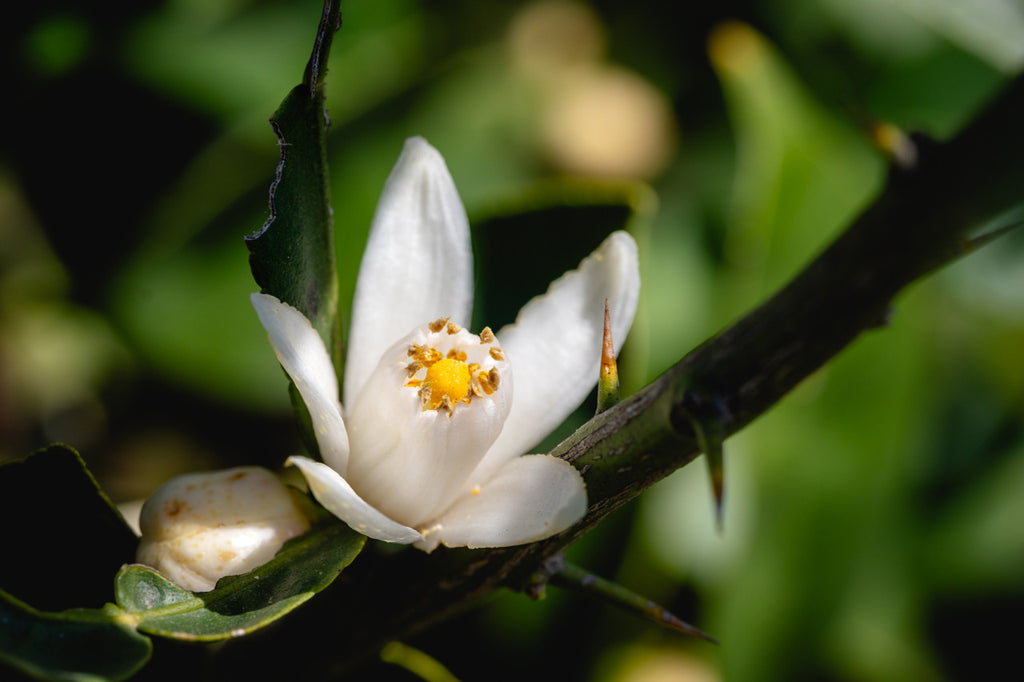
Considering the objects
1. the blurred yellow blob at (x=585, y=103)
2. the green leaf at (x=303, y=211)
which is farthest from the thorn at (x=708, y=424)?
the blurred yellow blob at (x=585, y=103)

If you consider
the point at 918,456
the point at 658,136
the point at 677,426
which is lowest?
the point at 918,456

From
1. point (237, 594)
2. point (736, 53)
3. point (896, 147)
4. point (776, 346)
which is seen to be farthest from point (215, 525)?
point (736, 53)

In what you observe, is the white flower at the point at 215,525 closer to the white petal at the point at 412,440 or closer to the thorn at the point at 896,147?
the white petal at the point at 412,440

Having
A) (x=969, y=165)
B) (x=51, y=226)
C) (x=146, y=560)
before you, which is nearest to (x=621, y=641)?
(x=146, y=560)

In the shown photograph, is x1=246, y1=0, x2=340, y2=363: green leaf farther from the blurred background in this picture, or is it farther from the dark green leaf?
the blurred background

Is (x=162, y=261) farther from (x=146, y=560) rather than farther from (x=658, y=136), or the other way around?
(x=658, y=136)

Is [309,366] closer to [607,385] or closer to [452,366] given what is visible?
[452,366]
